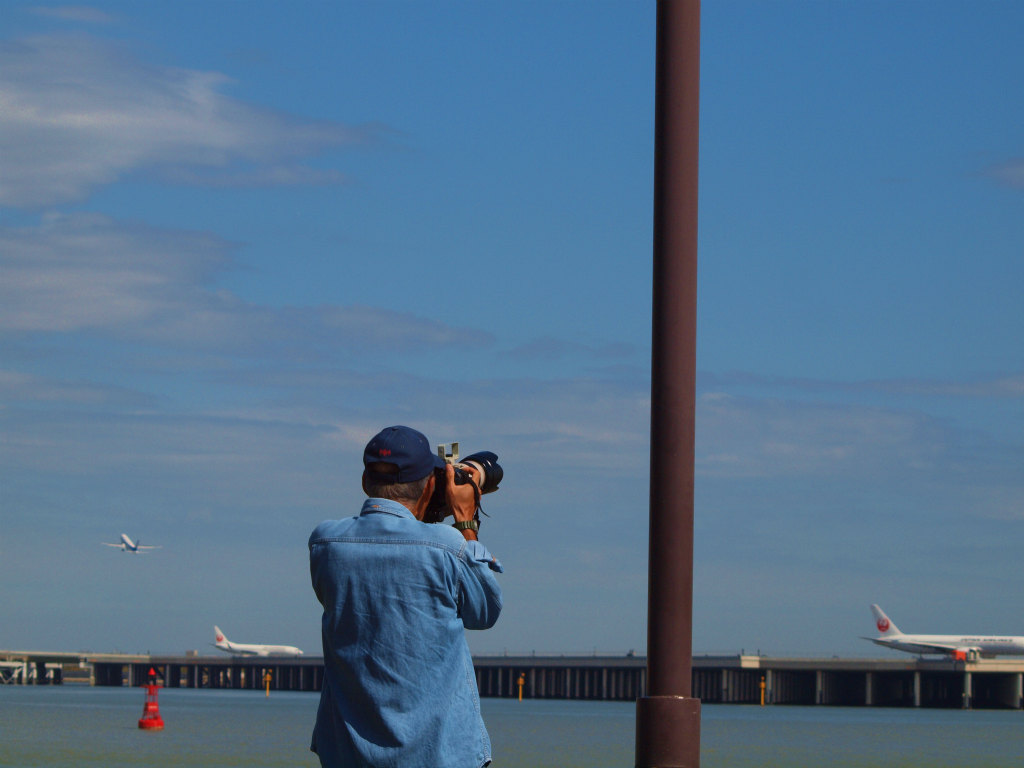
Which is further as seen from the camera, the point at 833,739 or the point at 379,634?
the point at 833,739

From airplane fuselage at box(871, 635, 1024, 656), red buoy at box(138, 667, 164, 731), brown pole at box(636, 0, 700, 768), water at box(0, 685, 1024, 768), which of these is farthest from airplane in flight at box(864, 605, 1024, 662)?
brown pole at box(636, 0, 700, 768)

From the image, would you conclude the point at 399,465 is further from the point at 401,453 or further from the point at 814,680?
the point at 814,680

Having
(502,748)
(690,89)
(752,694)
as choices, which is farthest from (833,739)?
(752,694)

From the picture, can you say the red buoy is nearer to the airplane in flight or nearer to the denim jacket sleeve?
the denim jacket sleeve

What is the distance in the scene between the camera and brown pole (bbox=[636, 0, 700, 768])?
18.2ft

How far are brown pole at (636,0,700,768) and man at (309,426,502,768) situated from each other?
1.55m

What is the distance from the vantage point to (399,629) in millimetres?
4094

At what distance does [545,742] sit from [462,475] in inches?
2695

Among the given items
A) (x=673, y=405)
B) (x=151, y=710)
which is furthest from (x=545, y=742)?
(x=673, y=405)

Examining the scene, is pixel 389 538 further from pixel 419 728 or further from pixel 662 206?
pixel 662 206

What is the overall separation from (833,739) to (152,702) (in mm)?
38733

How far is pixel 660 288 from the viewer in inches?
233

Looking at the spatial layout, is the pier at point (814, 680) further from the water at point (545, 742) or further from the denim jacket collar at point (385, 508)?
the denim jacket collar at point (385, 508)

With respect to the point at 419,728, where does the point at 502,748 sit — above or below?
below
